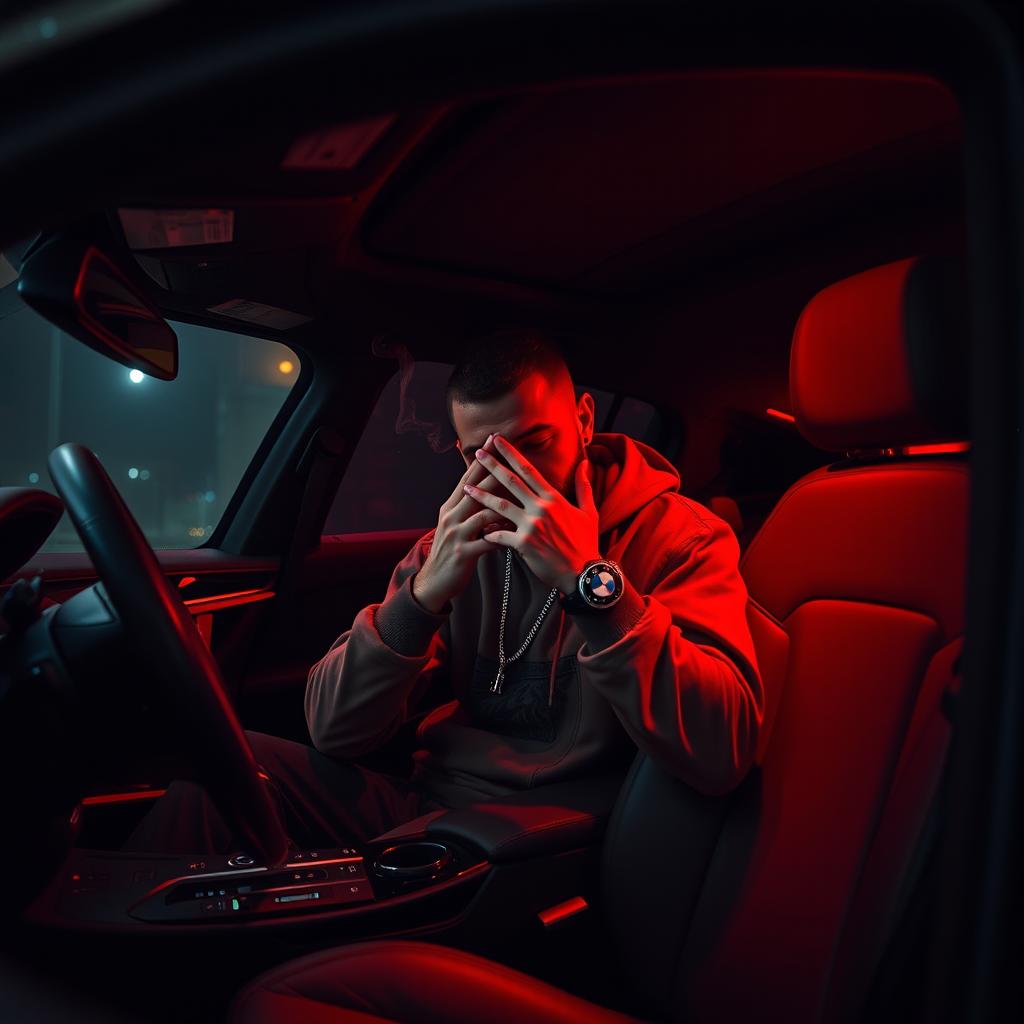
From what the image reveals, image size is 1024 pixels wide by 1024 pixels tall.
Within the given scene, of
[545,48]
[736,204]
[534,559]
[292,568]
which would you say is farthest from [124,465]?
[545,48]

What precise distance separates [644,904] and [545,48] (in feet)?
3.85

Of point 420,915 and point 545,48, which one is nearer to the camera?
point 545,48

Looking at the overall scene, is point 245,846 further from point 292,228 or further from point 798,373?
point 292,228

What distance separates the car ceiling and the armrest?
1.03 metres

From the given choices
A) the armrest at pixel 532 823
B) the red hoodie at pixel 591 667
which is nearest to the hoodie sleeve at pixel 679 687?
the red hoodie at pixel 591 667

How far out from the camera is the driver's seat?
103 centimetres

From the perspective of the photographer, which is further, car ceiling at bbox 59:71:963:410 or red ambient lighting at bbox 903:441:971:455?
car ceiling at bbox 59:71:963:410

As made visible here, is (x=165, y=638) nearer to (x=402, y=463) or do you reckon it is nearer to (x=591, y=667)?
(x=591, y=667)

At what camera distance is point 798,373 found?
143 centimetres

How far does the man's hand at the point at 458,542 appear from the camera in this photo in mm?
1486

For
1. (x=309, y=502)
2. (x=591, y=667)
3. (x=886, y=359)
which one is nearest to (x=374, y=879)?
(x=591, y=667)

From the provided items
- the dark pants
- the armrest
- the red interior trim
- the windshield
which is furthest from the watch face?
the windshield

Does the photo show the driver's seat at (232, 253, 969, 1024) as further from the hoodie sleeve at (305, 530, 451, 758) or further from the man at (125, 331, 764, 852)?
the hoodie sleeve at (305, 530, 451, 758)

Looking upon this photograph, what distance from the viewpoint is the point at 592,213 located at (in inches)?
83.9
